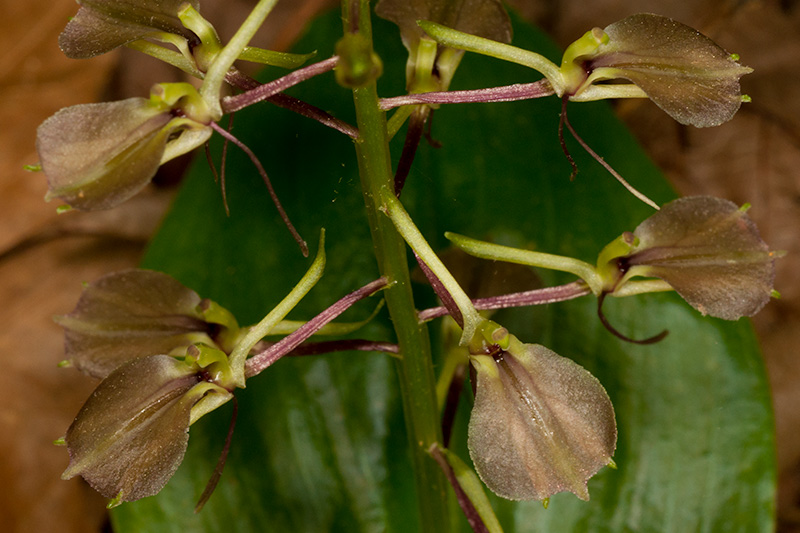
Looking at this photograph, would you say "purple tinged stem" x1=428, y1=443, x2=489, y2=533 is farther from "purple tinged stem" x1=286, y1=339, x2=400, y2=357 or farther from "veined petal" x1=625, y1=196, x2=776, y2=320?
"veined petal" x1=625, y1=196, x2=776, y2=320

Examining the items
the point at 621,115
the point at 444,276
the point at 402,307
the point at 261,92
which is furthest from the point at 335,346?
the point at 621,115

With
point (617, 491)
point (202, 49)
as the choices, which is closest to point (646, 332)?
point (617, 491)

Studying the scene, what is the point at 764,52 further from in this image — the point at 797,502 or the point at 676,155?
the point at 797,502

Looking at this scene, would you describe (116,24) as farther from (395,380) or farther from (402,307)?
(395,380)

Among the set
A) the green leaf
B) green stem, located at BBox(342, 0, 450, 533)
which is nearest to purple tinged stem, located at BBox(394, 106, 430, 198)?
green stem, located at BBox(342, 0, 450, 533)

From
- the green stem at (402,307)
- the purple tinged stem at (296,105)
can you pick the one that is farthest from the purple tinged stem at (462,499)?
the purple tinged stem at (296,105)
